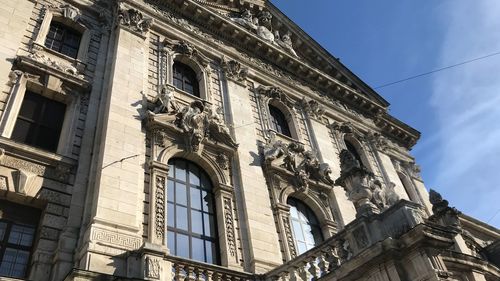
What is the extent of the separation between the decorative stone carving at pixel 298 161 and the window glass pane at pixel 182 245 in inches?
176

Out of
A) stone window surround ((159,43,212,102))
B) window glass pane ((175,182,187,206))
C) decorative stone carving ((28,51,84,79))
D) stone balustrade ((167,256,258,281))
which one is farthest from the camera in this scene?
stone window surround ((159,43,212,102))

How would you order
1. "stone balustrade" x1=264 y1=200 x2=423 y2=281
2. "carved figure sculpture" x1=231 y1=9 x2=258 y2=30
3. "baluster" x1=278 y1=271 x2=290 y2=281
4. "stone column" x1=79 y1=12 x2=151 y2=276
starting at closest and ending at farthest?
1. "stone balustrade" x1=264 y1=200 x2=423 y2=281
2. "stone column" x1=79 y1=12 x2=151 y2=276
3. "baluster" x1=278 y1=271 x2=290 y2=281
4. "carved figure sculpture" x1=231 y1=9 x2=258 y2=30

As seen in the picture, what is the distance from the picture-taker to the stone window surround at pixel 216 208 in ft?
35.1

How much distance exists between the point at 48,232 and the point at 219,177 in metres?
5.22

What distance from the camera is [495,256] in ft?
49.2

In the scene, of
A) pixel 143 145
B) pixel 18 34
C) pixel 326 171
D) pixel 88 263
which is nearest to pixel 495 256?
pixel 326 171

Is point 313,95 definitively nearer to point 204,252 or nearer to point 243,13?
point 243,13

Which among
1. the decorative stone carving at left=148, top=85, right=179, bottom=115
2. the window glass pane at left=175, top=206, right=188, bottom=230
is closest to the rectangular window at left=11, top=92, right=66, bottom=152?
the decorative stone carving at left=148, top=85, right=179, bottom=115

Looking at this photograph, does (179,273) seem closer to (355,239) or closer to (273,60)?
(355,239)

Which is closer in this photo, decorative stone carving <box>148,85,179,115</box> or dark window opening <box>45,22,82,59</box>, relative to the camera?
decorative stone carving <box>148,85,179,115</box>

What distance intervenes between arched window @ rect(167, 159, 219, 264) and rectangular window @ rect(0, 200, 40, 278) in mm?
3141

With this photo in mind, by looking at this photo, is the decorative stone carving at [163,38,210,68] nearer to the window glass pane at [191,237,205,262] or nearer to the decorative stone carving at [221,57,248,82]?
the decorative stone carving at [221,57,248,82]

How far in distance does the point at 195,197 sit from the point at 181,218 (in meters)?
1.02

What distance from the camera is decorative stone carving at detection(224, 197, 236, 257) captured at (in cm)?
1172
